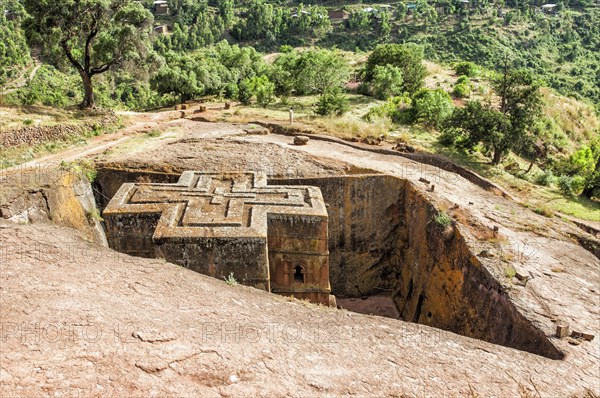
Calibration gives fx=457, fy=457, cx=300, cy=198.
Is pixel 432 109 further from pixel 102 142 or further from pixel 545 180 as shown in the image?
pixel 102 142

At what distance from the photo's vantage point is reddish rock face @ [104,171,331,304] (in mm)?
8805

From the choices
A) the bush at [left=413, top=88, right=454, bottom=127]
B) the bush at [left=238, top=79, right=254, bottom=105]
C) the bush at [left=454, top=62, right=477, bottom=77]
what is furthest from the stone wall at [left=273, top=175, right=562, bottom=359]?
the bush at [left=454, top=62, right=477, bottom=77]

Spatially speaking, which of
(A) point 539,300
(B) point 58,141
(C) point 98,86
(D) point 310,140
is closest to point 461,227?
(A) point 539,300

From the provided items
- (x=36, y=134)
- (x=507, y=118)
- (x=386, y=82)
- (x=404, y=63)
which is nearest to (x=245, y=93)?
(x=386, y=82)

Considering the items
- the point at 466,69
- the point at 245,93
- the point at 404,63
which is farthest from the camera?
the point at 466,69

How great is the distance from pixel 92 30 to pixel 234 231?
1362 cm

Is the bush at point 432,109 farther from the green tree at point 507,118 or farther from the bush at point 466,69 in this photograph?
the bush at point 466,69

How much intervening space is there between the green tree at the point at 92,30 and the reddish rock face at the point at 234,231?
9638 millimetres

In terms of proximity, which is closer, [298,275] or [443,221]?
[298,275]

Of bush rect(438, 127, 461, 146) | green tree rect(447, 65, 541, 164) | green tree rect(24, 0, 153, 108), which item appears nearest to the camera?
green tree rect(447, 65, 541, 164)

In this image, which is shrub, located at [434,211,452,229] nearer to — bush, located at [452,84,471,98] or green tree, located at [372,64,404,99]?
green tree, located at [372,64,404,99]

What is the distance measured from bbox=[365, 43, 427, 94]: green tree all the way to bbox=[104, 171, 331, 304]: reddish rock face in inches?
772

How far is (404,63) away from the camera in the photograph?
28.7 meters

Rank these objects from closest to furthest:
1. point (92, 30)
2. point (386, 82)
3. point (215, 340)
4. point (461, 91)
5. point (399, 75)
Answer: point (215, 340) → point (92, 30) → point (386, 82) → point (399, 75) → point (461, 91)
